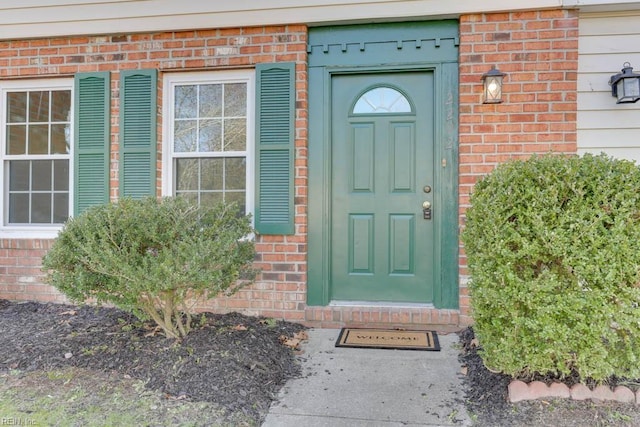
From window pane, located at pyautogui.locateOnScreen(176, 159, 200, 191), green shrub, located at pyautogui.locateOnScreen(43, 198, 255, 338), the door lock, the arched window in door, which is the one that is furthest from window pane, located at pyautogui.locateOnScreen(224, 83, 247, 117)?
the door lock

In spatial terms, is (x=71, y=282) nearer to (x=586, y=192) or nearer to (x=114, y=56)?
(x=114, y=56)

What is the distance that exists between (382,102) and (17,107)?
11.7 ft

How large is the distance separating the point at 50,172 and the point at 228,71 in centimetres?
201

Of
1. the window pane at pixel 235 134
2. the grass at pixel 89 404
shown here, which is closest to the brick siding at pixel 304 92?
the window pane at pixel 235 134

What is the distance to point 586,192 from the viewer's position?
1971 millimetres

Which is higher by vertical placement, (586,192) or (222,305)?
(586,192)

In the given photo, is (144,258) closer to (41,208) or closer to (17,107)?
(41,208)

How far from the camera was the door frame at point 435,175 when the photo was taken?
11.1 ft

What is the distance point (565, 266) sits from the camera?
76.4 inches

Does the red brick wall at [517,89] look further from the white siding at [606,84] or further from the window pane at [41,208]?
the window pane at [41,208]

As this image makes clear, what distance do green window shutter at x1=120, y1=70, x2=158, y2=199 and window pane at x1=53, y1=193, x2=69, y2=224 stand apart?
714 millimetres

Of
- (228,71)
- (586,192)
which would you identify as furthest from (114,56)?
(586,192)

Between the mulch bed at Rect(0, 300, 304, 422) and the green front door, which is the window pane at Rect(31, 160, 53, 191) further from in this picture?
the green front door

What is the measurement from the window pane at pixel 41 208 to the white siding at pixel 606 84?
4795 millimetres
